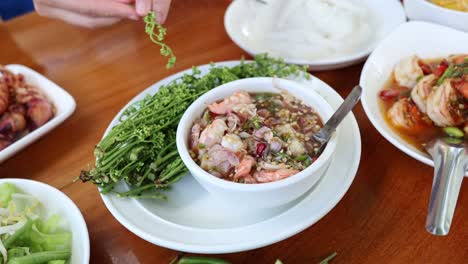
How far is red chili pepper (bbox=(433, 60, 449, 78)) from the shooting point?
1533mm

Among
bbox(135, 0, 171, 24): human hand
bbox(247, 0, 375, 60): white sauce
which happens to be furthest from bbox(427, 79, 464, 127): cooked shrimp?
bbox(135, 0, 171, 24): human hand

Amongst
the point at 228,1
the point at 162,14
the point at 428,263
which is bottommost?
the point at 428,263

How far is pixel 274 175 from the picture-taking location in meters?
1.12

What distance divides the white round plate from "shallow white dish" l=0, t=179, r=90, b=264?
94 millimetres

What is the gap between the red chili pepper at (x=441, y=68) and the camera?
1.53m

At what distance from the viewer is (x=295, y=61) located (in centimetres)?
170

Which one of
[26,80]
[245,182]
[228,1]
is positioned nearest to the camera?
[245,182]

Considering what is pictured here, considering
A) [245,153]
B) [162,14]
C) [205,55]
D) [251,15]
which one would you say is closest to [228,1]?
[251,15]

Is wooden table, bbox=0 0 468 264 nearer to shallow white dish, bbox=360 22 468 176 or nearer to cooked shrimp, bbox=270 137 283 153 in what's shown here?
shallow white dish, bbox=360 22 468 176

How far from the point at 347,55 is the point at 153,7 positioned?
2.67 ft

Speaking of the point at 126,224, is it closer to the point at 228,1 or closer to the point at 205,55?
the point at 205,55

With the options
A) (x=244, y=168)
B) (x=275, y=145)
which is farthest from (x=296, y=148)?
(x=244, y=168)

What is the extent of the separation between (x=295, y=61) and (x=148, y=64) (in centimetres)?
69

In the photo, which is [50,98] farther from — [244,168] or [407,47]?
[407,47]
